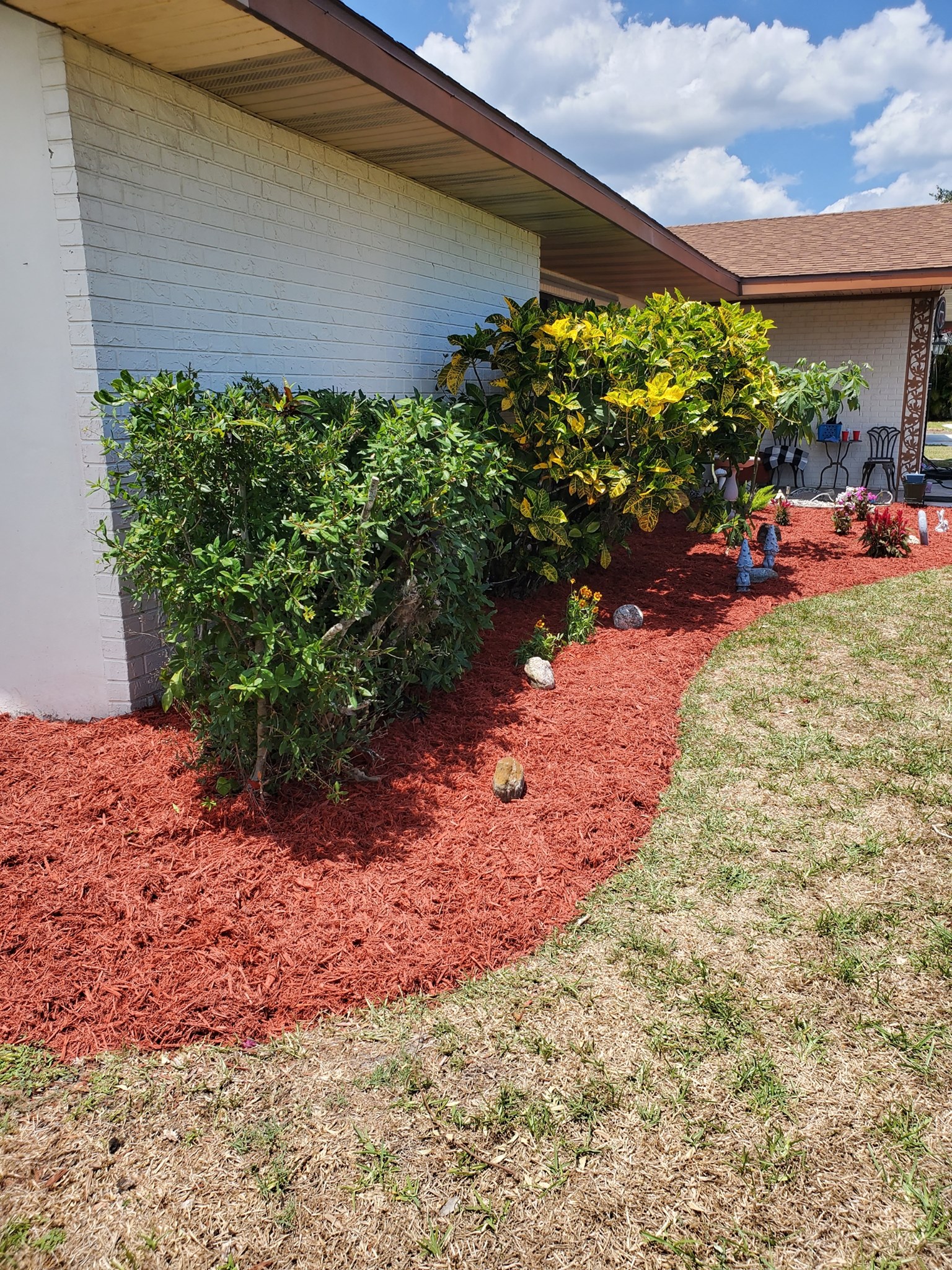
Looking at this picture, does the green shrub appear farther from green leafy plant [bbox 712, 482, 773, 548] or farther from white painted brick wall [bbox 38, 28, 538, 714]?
green leafy plant [bbox 712, 482, 773, 548]

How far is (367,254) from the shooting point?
5840 millimetres

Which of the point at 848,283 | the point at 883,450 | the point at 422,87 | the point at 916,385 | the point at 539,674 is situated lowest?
the point at 539,674

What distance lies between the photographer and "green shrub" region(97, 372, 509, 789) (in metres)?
3.18

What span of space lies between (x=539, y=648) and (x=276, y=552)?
8.50 feet

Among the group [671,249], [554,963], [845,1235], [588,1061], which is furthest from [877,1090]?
[671,249]

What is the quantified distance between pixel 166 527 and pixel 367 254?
11.4 ft

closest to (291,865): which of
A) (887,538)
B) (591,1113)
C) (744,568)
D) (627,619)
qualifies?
(591,1113)

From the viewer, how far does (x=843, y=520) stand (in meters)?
9.78

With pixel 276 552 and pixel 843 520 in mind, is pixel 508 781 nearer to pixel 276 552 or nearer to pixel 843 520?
pixel 276 552

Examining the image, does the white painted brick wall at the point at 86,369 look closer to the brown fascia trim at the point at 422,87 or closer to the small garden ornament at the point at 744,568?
the brown fascia trim at the point at 422,87

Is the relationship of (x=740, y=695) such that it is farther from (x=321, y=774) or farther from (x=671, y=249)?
(x=671, y=249)

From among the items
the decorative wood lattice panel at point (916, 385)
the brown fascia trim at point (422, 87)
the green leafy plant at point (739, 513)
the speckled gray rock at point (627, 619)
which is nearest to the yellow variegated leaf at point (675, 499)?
the speckled gray rock at point (627, 619)

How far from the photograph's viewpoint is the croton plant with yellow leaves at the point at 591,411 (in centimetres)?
594

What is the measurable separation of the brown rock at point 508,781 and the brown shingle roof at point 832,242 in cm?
1053
